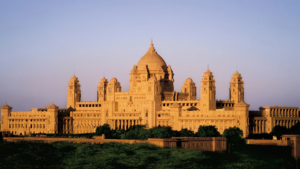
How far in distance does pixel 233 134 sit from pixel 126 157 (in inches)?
1467

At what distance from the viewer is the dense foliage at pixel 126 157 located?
151 metres

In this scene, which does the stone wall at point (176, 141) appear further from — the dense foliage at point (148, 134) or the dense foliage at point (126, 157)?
the dense foliage at point (148, 134)

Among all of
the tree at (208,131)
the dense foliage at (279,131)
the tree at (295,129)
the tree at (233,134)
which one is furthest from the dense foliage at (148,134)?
the tree at (295,129)

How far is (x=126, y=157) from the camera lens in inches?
6147

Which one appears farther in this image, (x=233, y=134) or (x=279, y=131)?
(x=279, y=131)

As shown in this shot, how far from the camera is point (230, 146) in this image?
17162cm

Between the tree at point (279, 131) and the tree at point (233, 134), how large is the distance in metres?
7.91

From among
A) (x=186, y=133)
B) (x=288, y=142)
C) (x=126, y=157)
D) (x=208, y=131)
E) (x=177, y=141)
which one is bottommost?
(x=126, y=157)

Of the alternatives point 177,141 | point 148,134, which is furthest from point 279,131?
point 177,141

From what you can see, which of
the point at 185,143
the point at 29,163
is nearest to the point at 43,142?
the point at 29,163

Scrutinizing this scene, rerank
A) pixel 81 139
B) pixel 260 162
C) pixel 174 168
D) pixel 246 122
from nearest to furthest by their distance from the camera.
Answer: pixel 174 168 < pixel 260 162 < pixel 81 139 < pixel 246 122

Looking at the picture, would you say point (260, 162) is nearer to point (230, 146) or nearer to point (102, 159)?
point (230, 146)

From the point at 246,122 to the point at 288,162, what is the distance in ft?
106

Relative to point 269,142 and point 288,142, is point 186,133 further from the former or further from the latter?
point 288,142
